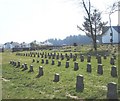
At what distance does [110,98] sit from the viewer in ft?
38.5

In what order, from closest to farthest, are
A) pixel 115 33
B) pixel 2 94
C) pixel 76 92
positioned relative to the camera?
1. pixel 76 92
2. pixel 2 94
3. pixel 115 33

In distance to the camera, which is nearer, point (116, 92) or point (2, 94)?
point (116, 92)

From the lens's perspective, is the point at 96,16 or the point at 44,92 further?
the point at 96,16

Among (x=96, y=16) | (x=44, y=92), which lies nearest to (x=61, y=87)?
(x=44, y=92)

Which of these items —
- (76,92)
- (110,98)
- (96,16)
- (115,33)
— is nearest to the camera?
(110,98)

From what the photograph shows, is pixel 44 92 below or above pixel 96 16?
below

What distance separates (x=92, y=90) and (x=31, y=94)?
2.55m

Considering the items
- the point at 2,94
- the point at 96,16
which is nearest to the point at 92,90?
the point at 2,94

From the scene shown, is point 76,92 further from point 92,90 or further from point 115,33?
point 115,33

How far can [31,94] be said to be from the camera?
1377 cm

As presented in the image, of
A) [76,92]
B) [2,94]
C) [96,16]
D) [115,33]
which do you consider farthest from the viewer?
[115,33]

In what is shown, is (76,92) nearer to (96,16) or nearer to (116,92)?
(116,92)

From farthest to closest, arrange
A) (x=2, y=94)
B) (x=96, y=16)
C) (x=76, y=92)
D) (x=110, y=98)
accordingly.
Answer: (x=96, y=16), (x=2, y=94), (x=76, y=92), (x=110, y=98)

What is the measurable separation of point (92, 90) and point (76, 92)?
0.66 m
